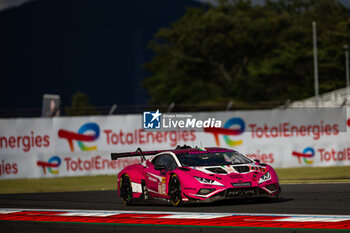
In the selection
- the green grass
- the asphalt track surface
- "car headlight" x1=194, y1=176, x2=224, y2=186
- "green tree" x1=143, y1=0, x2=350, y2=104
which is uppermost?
"green tree" x1=143, y1=0, x2=350, y2=104

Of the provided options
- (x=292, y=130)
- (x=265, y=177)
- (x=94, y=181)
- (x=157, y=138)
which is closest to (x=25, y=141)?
(x=94, y=181)

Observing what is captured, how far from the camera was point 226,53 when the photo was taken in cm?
8056

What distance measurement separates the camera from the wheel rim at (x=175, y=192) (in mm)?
12453

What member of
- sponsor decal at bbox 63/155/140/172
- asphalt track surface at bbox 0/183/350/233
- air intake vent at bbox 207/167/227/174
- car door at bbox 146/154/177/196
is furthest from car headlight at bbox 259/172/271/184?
sponsor decal at bbox 63/155/140/172

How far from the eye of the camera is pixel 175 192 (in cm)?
1259

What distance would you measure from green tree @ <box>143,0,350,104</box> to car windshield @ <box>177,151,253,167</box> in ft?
169

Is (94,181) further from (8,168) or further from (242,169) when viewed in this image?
(242,169)

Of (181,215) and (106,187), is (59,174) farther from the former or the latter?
(181,215)

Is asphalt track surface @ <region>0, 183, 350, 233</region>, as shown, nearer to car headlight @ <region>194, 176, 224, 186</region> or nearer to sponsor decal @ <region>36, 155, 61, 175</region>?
car headlight @ <region>194, 176, 224, 186</region>

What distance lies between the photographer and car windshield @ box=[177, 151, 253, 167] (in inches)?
500

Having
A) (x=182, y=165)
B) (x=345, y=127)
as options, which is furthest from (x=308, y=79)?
(x=182, y=165)

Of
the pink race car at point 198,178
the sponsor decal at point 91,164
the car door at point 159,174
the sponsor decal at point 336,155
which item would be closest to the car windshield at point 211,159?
the pink race car at point 198,178

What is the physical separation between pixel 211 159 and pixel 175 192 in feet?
3.06

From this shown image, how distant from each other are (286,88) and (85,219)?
200 ft
